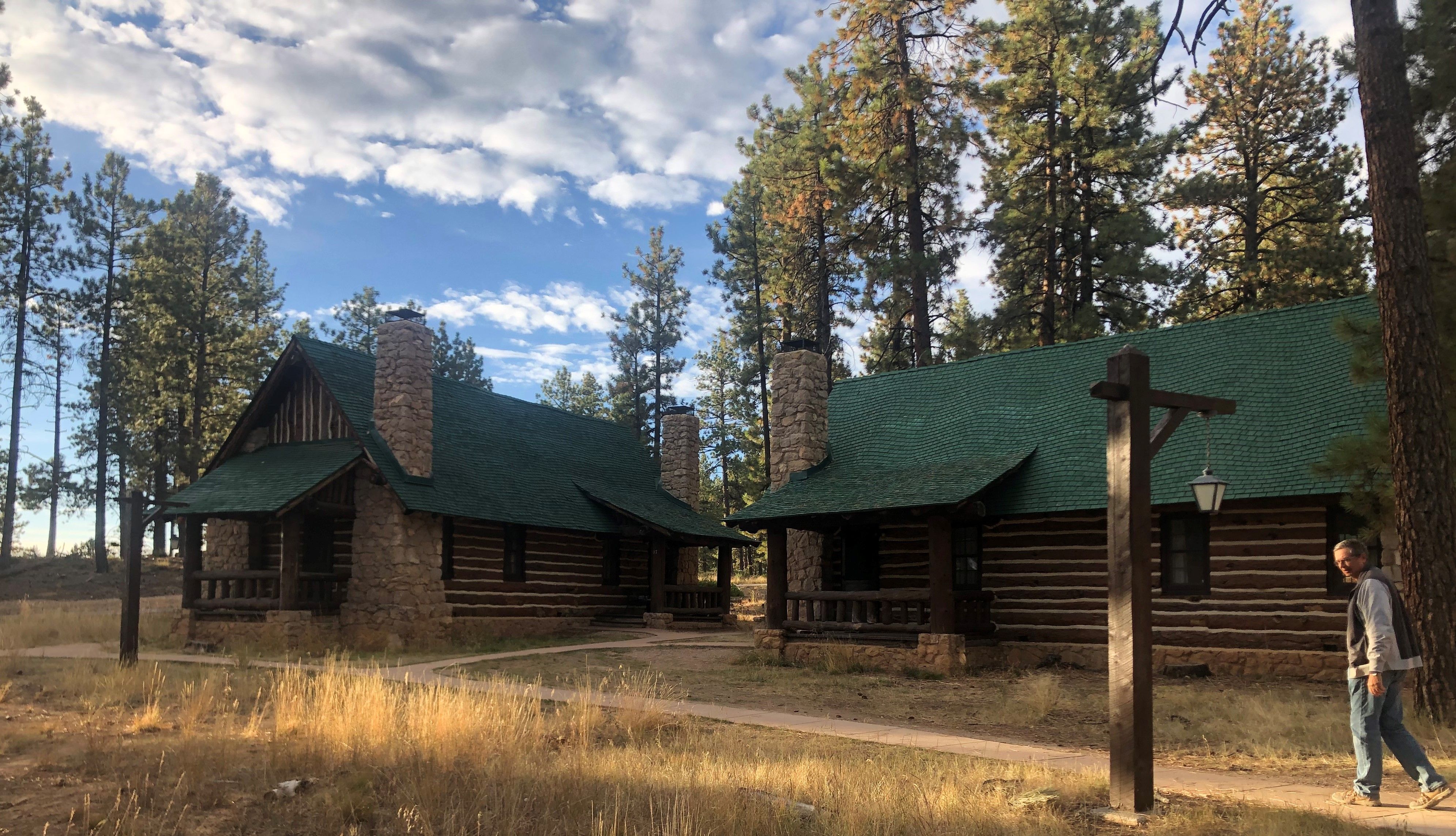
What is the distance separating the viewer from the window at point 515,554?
24141mm

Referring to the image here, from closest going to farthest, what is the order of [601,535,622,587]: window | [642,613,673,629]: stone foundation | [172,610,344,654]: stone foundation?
[172,610,344,654]: stone foundation, [642,613,673,629]: stone foundation, [601,535,622,587]: window

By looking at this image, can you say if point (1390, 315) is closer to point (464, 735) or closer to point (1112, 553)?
point (1112, 553)

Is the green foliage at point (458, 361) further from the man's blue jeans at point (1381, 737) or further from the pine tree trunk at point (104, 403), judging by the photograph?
the man's blue jeans at point (1381, 737)

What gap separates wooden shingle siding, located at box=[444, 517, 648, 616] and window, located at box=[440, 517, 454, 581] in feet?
0.36

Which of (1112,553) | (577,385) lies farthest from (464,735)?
(577,385)

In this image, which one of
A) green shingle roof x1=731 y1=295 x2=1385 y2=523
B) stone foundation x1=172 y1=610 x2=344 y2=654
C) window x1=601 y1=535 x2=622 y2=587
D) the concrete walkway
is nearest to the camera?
the concrete walkway

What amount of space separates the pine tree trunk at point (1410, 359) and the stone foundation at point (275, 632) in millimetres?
17378

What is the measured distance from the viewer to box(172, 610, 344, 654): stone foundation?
65.2 feet

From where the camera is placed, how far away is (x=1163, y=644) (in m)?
17.0

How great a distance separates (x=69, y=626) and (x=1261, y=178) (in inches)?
1322

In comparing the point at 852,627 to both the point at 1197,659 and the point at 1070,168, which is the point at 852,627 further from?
the point at 1070,168

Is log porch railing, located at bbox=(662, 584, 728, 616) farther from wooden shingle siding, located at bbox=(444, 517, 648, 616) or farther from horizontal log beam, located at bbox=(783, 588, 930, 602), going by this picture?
horizontal log beam, located at bbox=(783, 588, 930, 602)

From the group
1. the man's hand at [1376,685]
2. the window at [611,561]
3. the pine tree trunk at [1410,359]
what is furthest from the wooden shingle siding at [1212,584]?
the window at [611,561]

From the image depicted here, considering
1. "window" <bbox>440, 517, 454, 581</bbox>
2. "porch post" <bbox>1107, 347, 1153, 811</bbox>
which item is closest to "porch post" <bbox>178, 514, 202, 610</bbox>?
"window" <bbox>440, 517, 454, 581</bbox>
